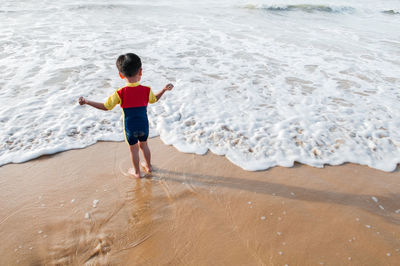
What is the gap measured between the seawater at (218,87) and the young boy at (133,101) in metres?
0.91

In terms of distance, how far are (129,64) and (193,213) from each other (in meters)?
1.55

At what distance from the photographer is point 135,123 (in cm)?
279

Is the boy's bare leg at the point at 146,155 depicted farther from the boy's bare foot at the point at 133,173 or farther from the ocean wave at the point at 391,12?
the ocean wave at the point at 391,12

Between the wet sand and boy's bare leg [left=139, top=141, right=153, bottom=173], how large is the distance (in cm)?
11

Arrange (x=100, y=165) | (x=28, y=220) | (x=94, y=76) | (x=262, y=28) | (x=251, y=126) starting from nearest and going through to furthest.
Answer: (x=28, y=220)
(x=100, y=165)
(x=251, y=126)
(x=94, y=76)
(x=262, y=28)

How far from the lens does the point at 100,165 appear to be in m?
3.26

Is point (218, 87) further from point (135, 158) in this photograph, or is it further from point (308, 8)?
point (308, 8)

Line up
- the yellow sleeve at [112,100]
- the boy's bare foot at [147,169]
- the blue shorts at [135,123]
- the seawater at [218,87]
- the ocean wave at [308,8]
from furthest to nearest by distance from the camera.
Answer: the ocean wave at [308,8]
the seawater at [218,87]
the boy's bare foot at [147,169]
the blue shorts at [135,123]
the yellow sleeve at [112,100]

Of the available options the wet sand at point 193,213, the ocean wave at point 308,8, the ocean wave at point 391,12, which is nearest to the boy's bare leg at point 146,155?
the wet sand at point 193,213

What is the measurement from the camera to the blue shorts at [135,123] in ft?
9.02

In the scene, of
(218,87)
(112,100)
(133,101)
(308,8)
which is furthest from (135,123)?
(308,8)

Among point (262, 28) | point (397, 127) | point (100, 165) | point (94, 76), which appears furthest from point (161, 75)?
point (262, 28)

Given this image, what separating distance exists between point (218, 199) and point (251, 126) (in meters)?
1.73

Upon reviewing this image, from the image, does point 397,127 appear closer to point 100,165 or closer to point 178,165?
point 178,165
